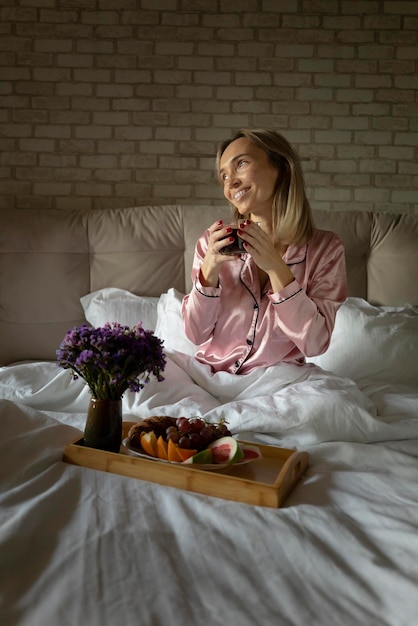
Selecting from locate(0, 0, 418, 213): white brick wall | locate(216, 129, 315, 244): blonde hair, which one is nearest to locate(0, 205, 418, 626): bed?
locate(216, 129, 315, 244): blonde hair

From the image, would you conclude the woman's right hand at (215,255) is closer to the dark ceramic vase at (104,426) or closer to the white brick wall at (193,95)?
the dark ceramic vase at (104,426)

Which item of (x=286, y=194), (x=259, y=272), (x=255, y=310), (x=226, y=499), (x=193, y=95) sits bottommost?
(x=226, y=499)

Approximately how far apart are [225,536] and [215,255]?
1.05 m

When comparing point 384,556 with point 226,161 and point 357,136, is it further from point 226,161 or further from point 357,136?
point 357,136

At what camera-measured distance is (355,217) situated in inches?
114

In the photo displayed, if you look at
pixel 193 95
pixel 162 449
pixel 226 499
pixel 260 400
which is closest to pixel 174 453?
pixel 162 449

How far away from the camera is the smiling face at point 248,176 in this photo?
2.04 meters

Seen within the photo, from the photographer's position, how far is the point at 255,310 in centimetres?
202

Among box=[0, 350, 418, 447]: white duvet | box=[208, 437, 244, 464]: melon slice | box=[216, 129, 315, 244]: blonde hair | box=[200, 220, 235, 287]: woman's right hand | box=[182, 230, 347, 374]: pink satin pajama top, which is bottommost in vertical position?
box=[0, 350, 418, 447]: white duvet

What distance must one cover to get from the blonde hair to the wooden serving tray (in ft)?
2.92

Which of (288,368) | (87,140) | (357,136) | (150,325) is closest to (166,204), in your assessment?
(87,140)

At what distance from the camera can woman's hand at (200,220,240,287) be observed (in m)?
1.84

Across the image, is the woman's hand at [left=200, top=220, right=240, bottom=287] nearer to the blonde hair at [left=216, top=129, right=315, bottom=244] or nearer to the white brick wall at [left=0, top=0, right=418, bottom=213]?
the blonde hair at [left=216, top=129, right=315, bottom=244]

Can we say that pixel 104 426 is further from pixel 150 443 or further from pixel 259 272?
pixel 259 272
